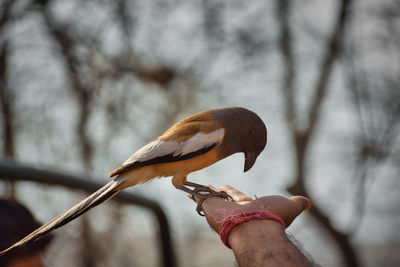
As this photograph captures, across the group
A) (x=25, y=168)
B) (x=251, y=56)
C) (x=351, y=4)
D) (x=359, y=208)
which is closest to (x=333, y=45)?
(x=351, y=4)

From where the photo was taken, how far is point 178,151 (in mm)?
2146

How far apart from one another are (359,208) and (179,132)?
458cm

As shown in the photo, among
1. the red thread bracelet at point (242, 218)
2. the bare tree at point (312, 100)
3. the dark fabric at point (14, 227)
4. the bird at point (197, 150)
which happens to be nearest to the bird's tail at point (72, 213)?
the bird at point (197, 150)

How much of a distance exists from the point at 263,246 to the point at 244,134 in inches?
28.4

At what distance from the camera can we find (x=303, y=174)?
6277 millimetres

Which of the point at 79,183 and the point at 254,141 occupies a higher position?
the point at 254,141

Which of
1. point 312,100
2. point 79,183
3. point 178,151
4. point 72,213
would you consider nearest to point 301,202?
point 178,151

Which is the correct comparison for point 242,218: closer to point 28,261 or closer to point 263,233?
point 263,233

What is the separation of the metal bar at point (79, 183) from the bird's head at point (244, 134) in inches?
48.8

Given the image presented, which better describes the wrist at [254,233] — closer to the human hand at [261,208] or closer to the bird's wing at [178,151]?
the human hand at [261,208]

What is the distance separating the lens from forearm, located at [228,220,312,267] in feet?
5.04

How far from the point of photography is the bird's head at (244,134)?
7.06ft

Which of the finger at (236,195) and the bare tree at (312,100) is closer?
the finger at (236,195)

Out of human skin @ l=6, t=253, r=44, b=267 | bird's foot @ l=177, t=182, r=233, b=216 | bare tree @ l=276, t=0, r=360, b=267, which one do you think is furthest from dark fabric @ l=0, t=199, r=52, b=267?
bare tree @ l=276, t=0, r=360, b=267
